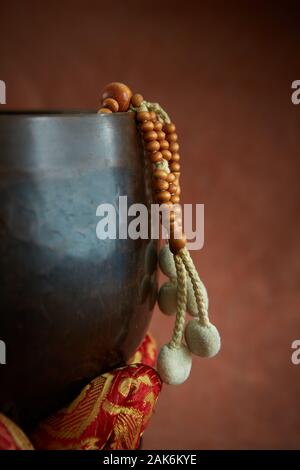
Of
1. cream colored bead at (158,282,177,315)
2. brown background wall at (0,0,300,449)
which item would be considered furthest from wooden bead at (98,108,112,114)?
brown background wall at (0,0,300,449)

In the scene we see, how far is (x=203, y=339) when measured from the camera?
2.16 ft

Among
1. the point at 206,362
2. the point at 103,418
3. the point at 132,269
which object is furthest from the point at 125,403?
the point at 206,362

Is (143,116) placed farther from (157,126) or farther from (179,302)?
(179,302)

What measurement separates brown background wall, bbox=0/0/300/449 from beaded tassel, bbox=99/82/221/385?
20.5 inches

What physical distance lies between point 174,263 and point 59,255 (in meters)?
0.16

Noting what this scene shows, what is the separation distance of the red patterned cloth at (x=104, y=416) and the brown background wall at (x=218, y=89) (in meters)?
0.53

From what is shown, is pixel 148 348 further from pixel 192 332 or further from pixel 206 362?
pixel 206 362

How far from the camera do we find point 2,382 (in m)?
0.61

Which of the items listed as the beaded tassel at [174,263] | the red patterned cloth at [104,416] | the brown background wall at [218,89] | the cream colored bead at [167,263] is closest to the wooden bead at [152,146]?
the beaded tassel at [174,263]

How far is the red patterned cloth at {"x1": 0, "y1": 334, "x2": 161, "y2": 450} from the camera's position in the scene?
2.08ft

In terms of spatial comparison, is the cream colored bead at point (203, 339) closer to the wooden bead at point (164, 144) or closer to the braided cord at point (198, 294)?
the braided cord at point (198, 294)

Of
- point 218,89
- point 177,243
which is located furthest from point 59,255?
point 218,89

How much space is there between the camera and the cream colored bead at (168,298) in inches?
28.4

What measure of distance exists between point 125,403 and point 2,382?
13cm
